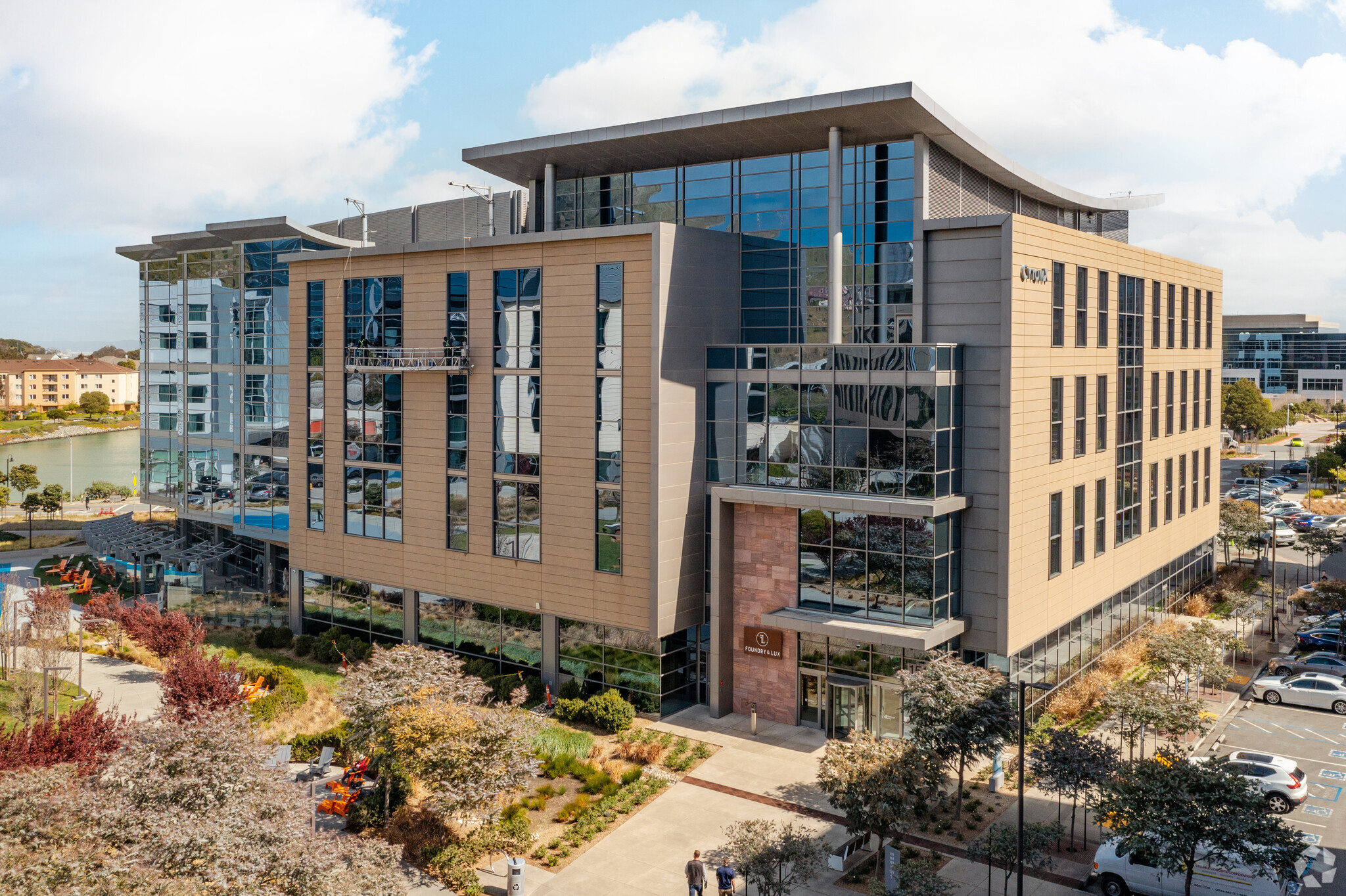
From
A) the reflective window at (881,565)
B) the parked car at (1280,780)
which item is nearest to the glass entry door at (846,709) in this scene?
the reflective window at (881,565)

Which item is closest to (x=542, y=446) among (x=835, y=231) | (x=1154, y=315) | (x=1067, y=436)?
(x=835, y=231)

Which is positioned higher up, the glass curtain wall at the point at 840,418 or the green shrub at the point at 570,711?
the glass curtain wall at the point at 840,418

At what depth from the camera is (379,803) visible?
83.8 feet

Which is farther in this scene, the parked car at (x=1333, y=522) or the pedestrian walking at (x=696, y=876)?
the parked car at (x=1333, y=522)

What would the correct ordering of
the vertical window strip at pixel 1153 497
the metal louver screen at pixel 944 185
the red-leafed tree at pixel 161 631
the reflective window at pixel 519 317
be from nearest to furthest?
the metal louver screen at pixel 944 185 → the reflective window at pixel 519 317 → the red-leafed tree at pixel 161 631 → the vertical window strip at pixel 1153 497

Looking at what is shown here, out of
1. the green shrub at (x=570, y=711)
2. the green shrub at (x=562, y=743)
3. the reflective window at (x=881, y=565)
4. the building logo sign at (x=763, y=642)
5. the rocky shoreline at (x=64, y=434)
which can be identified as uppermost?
the rocky shoreline at (x=64, y=434)

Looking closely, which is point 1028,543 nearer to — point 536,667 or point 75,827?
point 536,667

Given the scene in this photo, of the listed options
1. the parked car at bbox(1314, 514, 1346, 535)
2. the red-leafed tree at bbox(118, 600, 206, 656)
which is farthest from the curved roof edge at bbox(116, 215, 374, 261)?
the parked car at bbox(1314, 514, 1346, 535)

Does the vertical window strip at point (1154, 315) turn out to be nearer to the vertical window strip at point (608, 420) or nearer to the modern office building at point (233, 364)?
the vertical window strip at point (608, 420)

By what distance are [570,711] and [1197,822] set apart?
18957 millimetres

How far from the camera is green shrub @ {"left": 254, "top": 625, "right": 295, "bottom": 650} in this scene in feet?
137

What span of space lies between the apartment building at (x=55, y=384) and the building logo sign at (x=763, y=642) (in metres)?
169

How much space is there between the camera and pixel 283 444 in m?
45.5

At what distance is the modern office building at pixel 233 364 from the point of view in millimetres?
45531
